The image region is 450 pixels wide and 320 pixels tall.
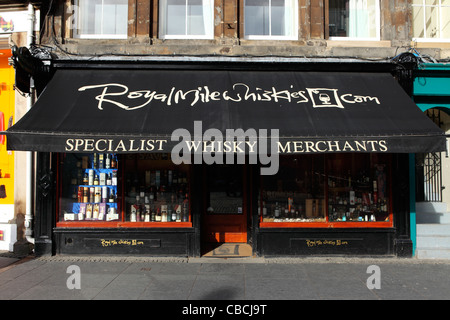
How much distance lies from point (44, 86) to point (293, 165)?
232 inches

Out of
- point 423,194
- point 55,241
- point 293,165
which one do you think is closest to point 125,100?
point 55,241

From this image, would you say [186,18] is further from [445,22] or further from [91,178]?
[445,22]

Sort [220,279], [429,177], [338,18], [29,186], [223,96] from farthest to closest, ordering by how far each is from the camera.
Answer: [429,177]
[338,18]
[29,186]
[223,96]
[220,279]

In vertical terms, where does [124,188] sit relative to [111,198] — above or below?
above

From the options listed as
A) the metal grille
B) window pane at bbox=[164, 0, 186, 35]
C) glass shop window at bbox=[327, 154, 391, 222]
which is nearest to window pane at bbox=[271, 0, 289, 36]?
A: window pane at bbox=[164, 0, 186, 35]

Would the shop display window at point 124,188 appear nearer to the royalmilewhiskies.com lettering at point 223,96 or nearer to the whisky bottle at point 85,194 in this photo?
the whisky bottle at point 85,194

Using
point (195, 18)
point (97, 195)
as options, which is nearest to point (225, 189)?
point (97, 195)

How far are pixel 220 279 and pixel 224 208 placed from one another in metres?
2.29

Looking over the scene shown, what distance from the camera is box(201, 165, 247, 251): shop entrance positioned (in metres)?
7.72

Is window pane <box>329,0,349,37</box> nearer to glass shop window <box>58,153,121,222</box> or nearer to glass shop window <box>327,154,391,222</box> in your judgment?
glass shop window <box>327,154,391,222</box>

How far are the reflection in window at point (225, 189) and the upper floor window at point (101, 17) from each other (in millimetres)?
4104

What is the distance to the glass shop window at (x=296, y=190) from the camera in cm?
715

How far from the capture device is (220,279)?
18.6ft

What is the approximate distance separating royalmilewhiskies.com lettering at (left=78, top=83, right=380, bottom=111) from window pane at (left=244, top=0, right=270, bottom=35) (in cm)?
189
